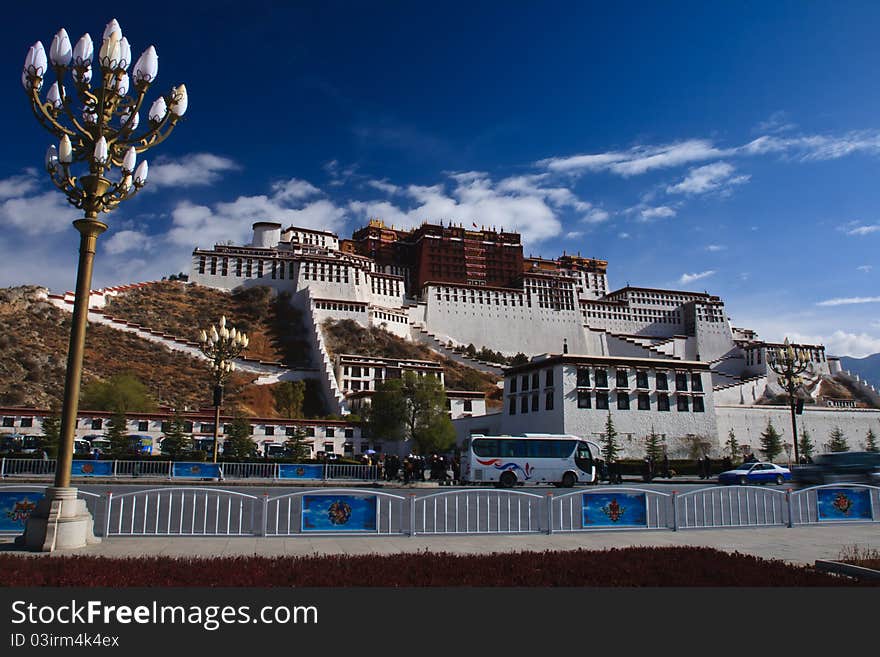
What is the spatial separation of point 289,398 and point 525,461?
1456 inches

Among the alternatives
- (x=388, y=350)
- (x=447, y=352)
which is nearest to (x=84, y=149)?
(x=388, y=350)

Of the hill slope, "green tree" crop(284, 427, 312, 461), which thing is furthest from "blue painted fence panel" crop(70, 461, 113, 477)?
the hill slope

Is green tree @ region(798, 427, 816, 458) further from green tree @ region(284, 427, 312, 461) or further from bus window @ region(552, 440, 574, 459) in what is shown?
green tree @ region(284, 427, 312, 461)

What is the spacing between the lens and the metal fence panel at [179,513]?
37.2 feet

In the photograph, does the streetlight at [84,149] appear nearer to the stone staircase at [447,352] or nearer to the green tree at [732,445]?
the green tree at [732,445]

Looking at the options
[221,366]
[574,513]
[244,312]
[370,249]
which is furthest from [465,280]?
[574,513]

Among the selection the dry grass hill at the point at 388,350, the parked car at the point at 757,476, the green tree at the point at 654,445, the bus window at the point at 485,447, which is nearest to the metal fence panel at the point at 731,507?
the bus window at the point at 485,447

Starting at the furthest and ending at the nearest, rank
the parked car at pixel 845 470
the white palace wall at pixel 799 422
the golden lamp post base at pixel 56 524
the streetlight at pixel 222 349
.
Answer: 1. the white palace wall at pixel 799 422
2. the streetlight at pixel 222 349
3. the parked car at pixel 845 470
4. the golden lamp post base at pixel 56 524

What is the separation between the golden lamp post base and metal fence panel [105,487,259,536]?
117cm

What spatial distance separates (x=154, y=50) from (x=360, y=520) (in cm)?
937

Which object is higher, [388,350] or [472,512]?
[388,350]

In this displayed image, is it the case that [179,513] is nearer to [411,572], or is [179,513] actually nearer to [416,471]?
[411,572]

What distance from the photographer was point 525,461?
2794cm

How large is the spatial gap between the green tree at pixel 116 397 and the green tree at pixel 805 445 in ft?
168
